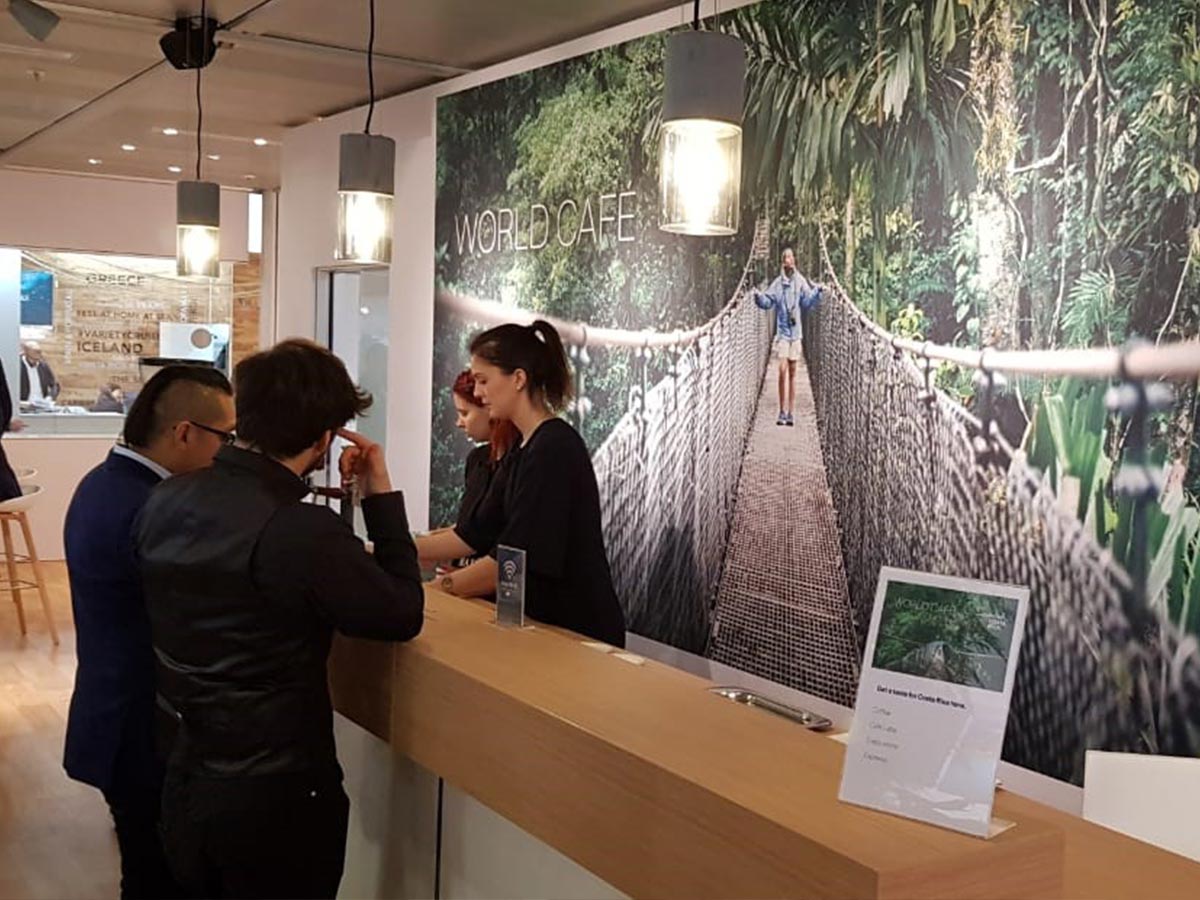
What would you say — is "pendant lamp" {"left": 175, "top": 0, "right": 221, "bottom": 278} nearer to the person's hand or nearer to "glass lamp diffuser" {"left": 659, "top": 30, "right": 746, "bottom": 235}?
"glass lamp diffuser" {"left": 659, "top": 30, "right": 746, "bottom": 235}

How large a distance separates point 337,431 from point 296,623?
388 millimetres

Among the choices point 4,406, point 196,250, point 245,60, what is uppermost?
point 245,60

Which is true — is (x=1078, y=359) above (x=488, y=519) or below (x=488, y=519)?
above

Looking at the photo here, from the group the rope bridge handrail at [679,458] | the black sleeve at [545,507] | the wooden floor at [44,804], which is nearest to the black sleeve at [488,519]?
the black sleeve at [545,507]

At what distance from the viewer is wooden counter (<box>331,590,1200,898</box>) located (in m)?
1.39

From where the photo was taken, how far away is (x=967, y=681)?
1389mm

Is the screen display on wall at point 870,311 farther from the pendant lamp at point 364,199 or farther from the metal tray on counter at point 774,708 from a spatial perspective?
the metal tray on counter at point 774,708

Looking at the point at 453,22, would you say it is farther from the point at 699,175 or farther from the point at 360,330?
the point at 699,175

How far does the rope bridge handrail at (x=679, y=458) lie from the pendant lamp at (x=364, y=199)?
1.22 metres

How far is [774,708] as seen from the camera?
217 cm

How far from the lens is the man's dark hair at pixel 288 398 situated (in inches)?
80.2

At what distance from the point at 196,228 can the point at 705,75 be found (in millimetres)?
3644

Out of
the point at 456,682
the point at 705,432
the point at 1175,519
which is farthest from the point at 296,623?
the point at 705,432

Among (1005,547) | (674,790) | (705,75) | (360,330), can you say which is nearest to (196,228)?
(360,330)
